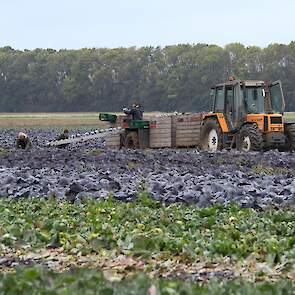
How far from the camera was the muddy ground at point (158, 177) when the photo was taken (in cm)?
1229

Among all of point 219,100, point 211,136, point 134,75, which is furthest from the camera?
point 134,75

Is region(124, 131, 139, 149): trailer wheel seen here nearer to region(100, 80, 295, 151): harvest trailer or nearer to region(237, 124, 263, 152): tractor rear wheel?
region(100, 80, 295, 151): harvest trailer

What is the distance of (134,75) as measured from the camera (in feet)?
391

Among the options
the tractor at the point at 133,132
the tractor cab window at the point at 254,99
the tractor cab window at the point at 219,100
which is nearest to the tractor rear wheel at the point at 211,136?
the tractor cab window at the point at 219,100

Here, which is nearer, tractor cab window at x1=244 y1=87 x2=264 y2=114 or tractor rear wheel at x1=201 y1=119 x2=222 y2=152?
tractor cab window at x1=244 y1=87 x2=264 y2=114

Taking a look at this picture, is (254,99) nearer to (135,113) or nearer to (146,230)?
(135,113)

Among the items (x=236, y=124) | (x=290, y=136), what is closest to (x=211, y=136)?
(x=236, y=124)

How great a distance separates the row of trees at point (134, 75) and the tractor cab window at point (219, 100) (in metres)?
74.7

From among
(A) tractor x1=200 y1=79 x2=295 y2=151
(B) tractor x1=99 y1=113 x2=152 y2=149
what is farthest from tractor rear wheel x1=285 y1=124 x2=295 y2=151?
(B) tractor x1=99 y1=113 x2=152 y2=149

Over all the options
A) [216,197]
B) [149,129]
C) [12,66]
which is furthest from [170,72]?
[216,197]

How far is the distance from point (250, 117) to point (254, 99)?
2.48 ft

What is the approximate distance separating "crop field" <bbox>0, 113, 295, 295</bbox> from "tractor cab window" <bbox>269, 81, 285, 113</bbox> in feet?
24.1

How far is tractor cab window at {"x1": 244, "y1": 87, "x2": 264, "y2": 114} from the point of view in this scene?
23.8 metres

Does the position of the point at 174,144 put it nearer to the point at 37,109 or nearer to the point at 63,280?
the point at 63,280
